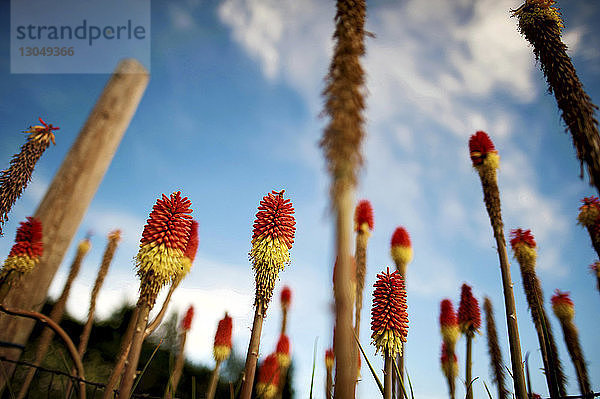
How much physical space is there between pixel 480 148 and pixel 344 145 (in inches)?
271

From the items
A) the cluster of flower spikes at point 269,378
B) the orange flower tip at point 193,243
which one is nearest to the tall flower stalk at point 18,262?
the orange flower tip at point 193,243

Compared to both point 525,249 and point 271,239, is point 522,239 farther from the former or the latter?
point 271,239

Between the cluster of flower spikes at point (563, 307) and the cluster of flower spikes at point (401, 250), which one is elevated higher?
the cluster of flower spikes at point (401, 250)

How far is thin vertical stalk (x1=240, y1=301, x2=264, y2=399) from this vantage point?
3.11 meters

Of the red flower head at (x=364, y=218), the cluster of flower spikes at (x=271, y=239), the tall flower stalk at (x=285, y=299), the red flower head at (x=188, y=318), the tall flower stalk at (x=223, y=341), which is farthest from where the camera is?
the tall flower stalk at (x=285, y=299)

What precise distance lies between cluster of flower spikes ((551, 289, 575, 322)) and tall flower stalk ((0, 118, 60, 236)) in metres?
11.9

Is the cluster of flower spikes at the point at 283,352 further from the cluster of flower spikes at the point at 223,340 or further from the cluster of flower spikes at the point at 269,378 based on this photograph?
the cluster of flower spikes at the point at 223,340

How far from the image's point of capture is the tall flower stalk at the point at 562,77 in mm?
3061

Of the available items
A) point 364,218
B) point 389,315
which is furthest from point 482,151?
point 389,315

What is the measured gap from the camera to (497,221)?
238 inches

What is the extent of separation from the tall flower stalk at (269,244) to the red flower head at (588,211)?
5.37 metres

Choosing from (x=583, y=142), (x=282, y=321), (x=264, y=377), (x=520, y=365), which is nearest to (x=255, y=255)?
(x=583, y=142)

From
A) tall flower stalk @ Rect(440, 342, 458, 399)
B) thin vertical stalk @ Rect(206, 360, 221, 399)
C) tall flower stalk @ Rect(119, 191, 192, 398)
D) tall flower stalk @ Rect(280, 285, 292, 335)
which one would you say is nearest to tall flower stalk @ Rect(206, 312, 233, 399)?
thin vertical stalk @ Rect(206, 360, 221, 399)

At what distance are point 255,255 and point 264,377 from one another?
17.1ft
